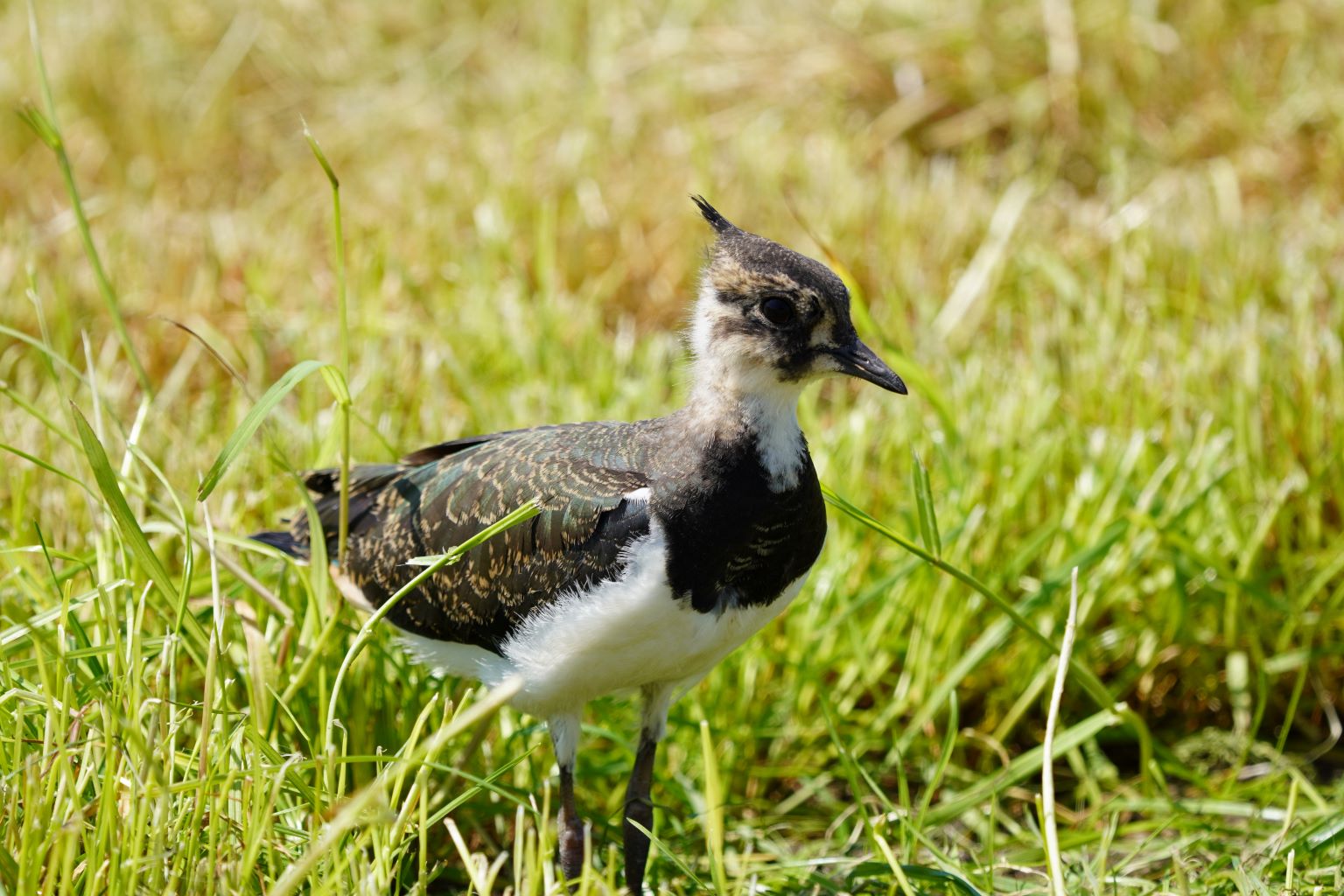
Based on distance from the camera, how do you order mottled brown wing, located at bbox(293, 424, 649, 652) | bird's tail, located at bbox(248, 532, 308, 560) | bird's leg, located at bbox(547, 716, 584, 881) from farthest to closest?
bird's tail, located at bbox(248, 532, 308, 560)
bird's leg, located at bbox(547, 716, 584, 881)
mottled brown wing, located at bbox(293, 424, 649, 652)

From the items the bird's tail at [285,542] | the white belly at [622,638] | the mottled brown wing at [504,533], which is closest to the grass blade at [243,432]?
the mottled brown wing at [504,533]

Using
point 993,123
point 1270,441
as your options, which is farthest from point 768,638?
point 993,123

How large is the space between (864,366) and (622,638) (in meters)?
0.76

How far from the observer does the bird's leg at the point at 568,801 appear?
3117 mm

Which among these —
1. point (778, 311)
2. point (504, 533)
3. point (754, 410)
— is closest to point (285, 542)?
point (504, 533)

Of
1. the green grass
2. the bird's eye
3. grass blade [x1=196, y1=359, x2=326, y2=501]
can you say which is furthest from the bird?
grass blade [x1=196, y1=359, x2=326, y2=501]

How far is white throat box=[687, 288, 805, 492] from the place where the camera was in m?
2.93

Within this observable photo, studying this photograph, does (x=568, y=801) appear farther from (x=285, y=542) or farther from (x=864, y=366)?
(x=864, y=366)

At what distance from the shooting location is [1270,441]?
4.24 m

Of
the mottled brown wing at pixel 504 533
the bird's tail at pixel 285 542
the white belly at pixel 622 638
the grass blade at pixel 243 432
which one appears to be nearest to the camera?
the grass blade at pixel 243 432

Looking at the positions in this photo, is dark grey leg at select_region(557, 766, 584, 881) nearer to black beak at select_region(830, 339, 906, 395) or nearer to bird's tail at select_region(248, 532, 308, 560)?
bird's tail at select_region(248, 532, 308, 560)

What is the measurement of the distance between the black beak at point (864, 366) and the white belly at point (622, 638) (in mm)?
440

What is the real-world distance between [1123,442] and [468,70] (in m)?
4.48

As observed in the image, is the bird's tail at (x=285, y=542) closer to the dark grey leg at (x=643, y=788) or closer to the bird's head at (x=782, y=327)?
the dark grey leg at (x=643, y=788)
